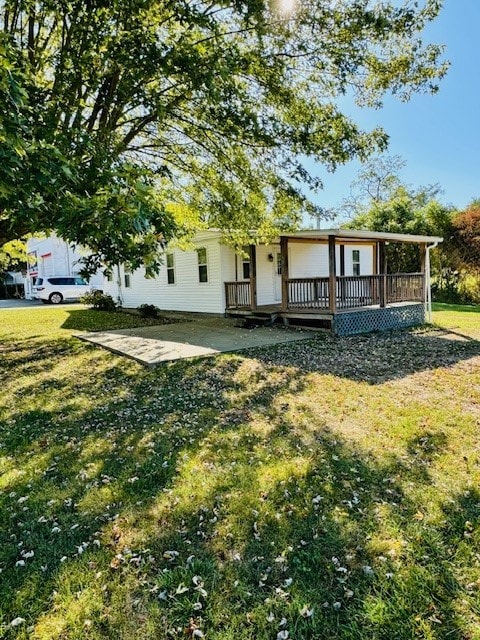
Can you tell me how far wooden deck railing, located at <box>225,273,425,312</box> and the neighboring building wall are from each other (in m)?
1.64

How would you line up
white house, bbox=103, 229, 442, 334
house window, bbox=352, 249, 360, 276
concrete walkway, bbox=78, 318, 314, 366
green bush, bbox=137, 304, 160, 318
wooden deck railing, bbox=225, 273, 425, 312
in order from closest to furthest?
1. concrete walkway, bbox=78, 318, 314, 366
2. white house, bbox=103, 229, 442, 334
3. wooden deck railing, bbox=225, 273, 425, 312
4. green bush, bbox=137, 304, 160, 318
5. house window, bbox=352, 249, 360, 276

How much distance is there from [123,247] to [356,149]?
655 centimetres

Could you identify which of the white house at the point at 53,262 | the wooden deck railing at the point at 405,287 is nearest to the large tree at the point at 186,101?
the wooden deck railing at the point at 405,287

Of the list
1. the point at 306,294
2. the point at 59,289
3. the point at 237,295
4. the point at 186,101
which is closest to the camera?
the point at 186,101

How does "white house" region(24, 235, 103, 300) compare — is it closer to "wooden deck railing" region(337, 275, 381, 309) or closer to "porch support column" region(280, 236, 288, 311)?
"porch support column" region(280, 236, 288, 311)

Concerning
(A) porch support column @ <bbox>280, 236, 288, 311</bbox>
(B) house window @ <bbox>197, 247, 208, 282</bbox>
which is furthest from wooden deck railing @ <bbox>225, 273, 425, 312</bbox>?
(B) house window @ <bbox>197, 247, 208, 282</bbox>

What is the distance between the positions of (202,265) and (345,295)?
621 centimetres

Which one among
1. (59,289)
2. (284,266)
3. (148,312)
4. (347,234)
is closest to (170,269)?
(148,312)

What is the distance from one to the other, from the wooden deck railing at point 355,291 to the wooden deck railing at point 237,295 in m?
0.41

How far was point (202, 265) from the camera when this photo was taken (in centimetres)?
1606

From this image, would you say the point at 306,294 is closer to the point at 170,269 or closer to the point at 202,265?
the point at 202,265

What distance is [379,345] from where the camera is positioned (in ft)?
32.3

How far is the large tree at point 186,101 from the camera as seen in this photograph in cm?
405

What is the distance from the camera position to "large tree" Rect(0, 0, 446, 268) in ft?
13.3
